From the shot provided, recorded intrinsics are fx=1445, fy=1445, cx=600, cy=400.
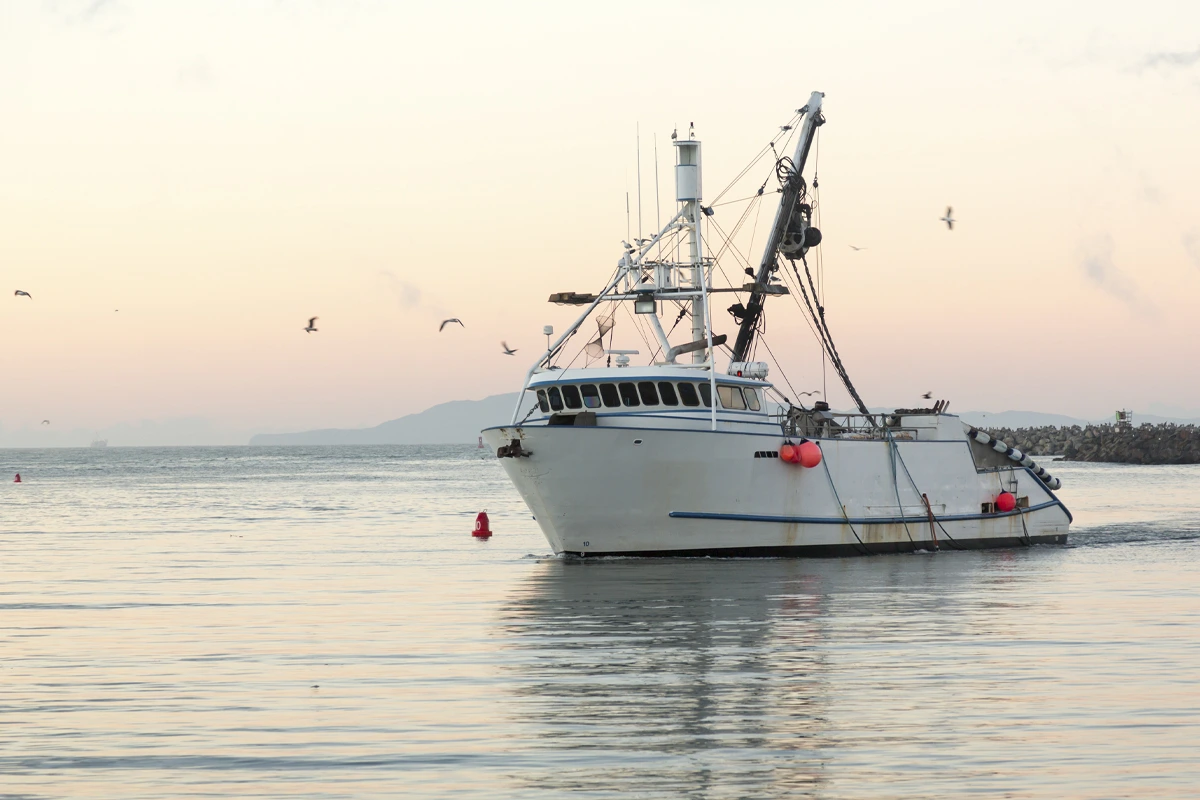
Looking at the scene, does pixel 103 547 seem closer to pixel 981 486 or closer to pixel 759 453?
pixel 759 453

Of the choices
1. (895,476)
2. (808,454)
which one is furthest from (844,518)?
(808,454)

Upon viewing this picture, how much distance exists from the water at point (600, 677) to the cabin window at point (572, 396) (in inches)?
137

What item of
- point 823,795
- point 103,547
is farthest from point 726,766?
point 103,547

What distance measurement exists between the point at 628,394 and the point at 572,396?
4.16 ft

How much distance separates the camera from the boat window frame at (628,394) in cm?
3134

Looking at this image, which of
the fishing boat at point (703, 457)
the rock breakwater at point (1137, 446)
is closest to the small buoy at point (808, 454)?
the fishing boat at point (703, 457)

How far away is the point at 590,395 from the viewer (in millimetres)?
31625

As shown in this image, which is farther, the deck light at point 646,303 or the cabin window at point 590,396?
the deck light at point 646,303

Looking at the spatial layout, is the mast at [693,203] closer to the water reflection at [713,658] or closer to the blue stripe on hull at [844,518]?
the blue stripe on hull at [844,518]

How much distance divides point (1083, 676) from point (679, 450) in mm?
15108

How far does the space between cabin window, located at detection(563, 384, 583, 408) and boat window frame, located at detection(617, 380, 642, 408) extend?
93 centimetres

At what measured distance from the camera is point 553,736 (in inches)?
489

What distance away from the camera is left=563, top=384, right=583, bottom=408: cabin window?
31.7 meters

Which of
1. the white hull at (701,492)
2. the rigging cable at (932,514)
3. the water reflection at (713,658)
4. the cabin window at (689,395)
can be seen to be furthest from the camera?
the rigging cable at (932,514)
